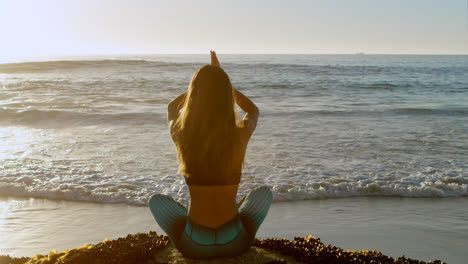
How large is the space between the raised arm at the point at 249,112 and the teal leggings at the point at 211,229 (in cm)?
61

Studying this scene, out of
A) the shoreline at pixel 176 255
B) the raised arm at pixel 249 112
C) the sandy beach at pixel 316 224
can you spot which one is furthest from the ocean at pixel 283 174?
the raised arm at pixel 249 112

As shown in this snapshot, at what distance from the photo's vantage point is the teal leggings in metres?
3.18

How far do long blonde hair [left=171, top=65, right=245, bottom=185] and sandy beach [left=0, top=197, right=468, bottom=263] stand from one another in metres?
2.24

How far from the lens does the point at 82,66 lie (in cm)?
3759

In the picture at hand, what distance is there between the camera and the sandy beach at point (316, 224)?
4.67 metres

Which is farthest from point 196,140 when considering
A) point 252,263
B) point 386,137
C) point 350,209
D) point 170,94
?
point 170,94

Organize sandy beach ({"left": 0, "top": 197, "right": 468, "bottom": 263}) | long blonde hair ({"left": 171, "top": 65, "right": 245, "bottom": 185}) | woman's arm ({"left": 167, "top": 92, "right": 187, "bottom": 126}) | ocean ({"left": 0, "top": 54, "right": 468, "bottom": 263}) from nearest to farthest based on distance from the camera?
long blonde hair ({"left": 171, "top": 65, "right": 245, "bottom": 185}) → woman's arm ({"left": 167, "top": 92, "right": 187, "bottom": 126}) → sandy beach ({"left": 0, "top": 197, "right": 468, "bottom": 263}) → ocean ({"left": 0, "top": 54, "right": 468, "bottom": 263})

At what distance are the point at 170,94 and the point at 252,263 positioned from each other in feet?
62.5

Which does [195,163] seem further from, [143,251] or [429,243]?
[429,243]

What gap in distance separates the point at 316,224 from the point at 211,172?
2.80 meters

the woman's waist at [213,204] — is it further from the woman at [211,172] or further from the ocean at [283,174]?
the ocean at [283,174]

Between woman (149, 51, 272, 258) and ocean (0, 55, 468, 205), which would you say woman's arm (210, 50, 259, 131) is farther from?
ocean (0, 55, 468, 205)

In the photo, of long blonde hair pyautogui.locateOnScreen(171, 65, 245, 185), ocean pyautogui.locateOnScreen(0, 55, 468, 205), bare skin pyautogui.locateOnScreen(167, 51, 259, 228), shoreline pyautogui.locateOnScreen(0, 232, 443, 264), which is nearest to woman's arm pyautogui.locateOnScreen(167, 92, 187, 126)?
bare skin pyautogui.locateOnScreen(167, 51, 259, 228)

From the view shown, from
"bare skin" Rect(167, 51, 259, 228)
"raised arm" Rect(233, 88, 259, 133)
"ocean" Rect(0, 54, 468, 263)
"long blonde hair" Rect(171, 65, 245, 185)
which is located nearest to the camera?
"long blonde hair" Rect(171, 65, 245, 185)
